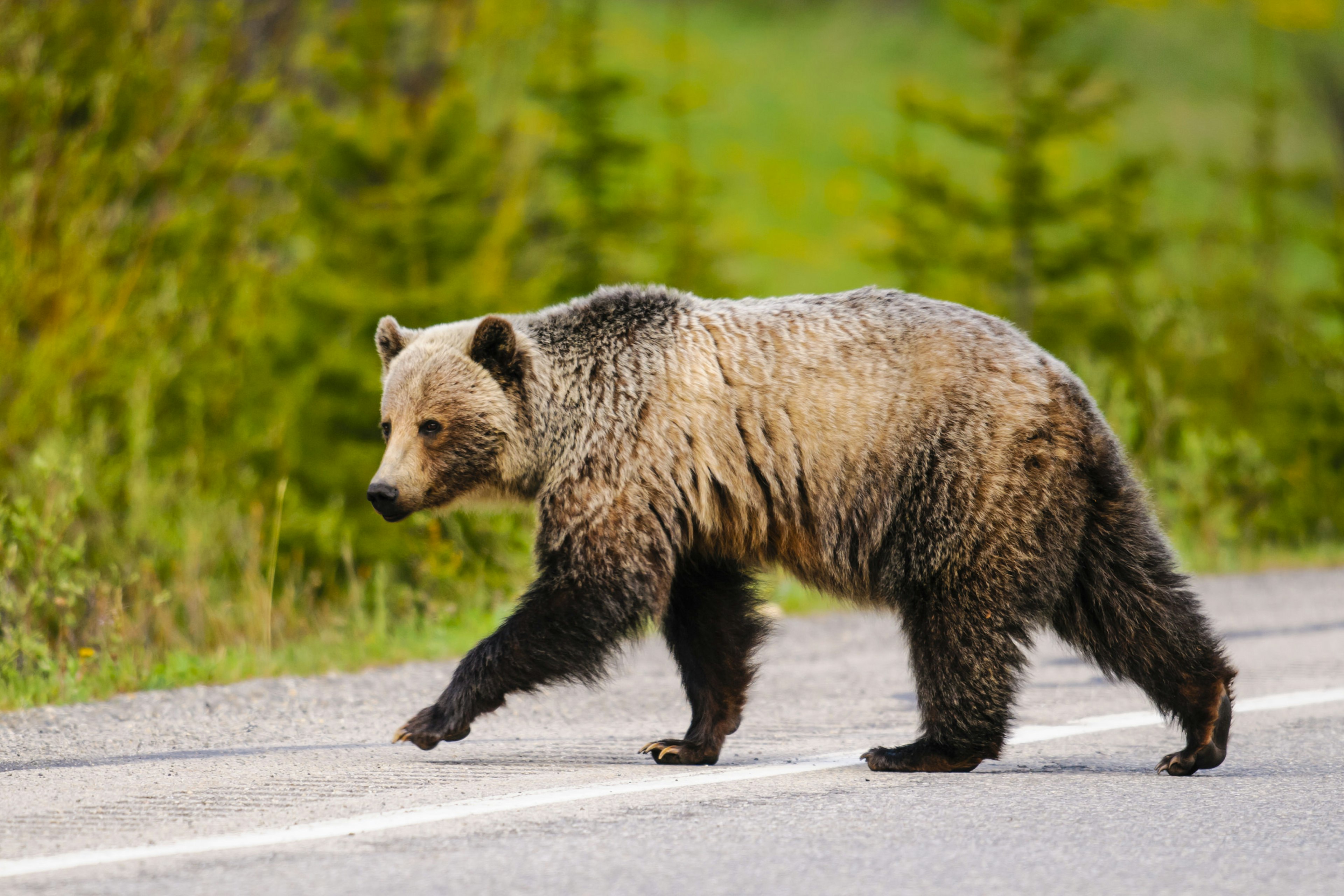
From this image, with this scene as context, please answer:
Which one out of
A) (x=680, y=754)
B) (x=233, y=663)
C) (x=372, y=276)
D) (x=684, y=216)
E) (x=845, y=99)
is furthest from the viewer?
(x=845, y=99)

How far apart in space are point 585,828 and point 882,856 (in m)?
0.80

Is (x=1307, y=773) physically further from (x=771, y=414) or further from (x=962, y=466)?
(x=771, y=414)

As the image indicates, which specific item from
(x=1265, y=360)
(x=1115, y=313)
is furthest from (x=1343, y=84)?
(x=1265, y=360)

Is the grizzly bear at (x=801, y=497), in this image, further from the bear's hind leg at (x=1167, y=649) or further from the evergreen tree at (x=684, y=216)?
the evergreen tree at (x=684, y=216)

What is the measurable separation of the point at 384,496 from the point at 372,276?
9.50 m

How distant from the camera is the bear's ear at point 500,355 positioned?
18.0ft

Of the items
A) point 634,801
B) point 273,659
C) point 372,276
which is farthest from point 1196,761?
point 372,276

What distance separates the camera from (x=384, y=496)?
5.30m

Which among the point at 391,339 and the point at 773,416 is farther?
the point at 391,339

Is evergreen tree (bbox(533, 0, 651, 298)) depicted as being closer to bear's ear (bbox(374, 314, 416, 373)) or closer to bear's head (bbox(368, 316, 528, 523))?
bear's ear (bbox(374, 314, 416, 373))

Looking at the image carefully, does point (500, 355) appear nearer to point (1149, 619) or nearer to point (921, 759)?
point (921, 759)

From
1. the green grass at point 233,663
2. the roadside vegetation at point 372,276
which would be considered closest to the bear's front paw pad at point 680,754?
the roadside vegetation at point 372,276

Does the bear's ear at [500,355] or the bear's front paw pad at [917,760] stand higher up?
the bear's ear at [500,355]

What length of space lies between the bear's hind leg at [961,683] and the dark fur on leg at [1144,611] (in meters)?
0.36
